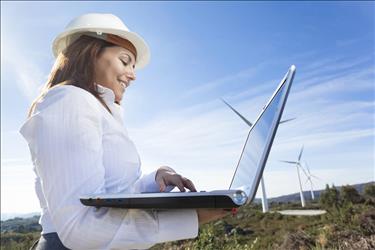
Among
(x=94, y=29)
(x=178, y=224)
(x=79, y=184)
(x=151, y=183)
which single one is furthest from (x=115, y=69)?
(x=178, y=224)

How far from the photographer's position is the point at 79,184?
1.46 m

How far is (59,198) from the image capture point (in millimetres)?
1453

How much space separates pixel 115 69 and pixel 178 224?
0.99 m

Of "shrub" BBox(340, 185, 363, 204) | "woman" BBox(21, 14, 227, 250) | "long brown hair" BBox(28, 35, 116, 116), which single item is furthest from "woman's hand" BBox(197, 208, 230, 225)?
"shrub" BBox(340, 185, 363, 204)

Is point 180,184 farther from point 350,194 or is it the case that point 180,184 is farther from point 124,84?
point 350,194

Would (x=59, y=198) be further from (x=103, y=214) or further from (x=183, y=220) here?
(x=183, y=220)

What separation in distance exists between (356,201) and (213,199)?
57180 mm

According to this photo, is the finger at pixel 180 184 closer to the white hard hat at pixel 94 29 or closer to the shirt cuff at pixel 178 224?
the shirt cuff at pixel 178 224

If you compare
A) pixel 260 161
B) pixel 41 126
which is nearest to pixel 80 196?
pixel 41 126

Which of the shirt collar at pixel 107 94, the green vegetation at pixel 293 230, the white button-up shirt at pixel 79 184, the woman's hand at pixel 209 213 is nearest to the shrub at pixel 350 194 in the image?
the green vegetation at pixel 293 230

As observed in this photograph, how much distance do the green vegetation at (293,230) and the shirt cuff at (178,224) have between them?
199 millimetres

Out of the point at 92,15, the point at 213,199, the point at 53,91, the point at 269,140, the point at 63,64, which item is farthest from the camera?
the point at 92,15

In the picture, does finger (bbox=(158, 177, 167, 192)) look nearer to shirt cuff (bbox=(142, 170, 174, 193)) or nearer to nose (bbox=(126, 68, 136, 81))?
shirt cuff (bbox=(142, 170, 174, 193))

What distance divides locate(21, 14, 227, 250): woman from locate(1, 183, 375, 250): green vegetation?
378 millimetres
